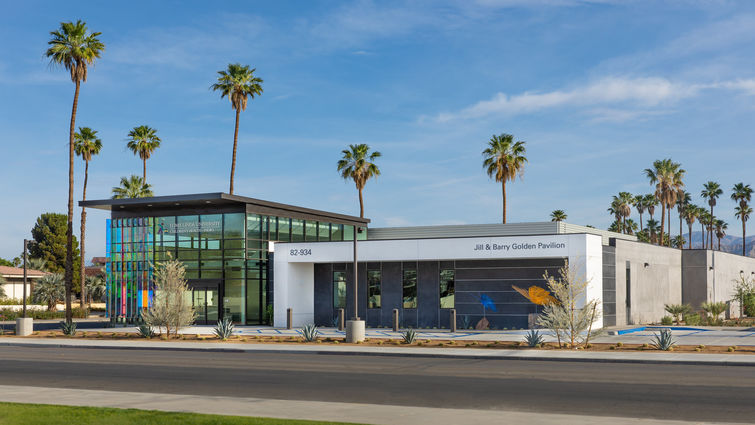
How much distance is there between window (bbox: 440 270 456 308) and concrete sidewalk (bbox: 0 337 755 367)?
11.3 meters

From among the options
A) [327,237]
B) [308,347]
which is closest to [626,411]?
[308,347]

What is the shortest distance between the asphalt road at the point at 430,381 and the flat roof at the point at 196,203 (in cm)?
1717

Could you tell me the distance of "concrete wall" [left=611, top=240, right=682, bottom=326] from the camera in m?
40.3

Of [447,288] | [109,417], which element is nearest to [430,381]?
[109,417]

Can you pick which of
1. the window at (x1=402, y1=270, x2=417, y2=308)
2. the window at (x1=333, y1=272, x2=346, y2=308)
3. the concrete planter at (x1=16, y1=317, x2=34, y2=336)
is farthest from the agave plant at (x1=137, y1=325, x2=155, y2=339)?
the window at (x1=402, y1=270, x2=417, y2=308)

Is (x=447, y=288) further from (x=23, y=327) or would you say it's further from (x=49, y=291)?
(x=49, y=291)

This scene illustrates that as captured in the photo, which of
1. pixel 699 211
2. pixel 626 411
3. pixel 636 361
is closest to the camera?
pixel 626 411

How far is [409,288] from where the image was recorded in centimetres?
4097

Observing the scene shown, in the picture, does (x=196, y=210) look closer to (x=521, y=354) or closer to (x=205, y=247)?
(x=205, y=247)

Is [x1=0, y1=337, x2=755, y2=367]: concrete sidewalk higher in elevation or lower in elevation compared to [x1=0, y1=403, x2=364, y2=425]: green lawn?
lower

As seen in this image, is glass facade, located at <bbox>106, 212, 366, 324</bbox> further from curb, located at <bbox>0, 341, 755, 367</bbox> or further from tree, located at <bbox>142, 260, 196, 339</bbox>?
curb, located at <bbox>0, 341, 755, 367</bbox>

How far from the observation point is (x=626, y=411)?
1327cm

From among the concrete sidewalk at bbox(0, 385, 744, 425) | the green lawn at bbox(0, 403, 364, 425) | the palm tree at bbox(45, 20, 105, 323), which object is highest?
the palm tree at bbox(45, 20, 105, 323)

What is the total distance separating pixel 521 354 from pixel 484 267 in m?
14.1
